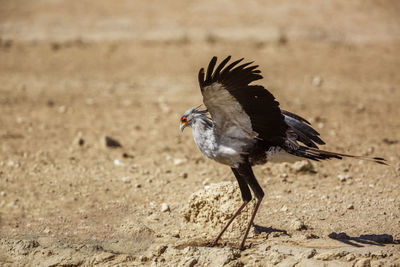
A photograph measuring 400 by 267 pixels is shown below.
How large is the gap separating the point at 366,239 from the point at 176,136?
4.27m

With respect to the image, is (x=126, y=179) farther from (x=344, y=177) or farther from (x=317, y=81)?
(x=317, y=81)

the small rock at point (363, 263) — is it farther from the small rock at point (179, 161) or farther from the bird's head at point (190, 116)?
the small rock at point (179, 161)

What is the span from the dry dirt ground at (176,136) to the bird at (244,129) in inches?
28.7

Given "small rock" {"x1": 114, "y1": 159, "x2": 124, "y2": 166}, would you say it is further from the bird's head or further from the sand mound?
the bird's head

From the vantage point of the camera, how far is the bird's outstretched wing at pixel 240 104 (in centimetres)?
463

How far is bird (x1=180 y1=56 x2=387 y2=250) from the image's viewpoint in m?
4.71

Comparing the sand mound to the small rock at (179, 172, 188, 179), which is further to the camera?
the small rock at (179, 172, 188, 179)

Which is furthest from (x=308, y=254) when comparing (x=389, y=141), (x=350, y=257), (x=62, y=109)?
(x=62, y=109)

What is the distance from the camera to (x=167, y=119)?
10.1 metres

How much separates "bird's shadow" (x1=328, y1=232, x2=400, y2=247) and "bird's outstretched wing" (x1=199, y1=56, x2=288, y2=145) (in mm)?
1114

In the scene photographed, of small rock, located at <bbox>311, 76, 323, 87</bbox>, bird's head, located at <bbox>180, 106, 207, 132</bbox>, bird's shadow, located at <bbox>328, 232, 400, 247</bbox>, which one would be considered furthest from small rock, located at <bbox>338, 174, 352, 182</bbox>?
small rock, located at <bbox>311, 76, 323, 87</bbox>

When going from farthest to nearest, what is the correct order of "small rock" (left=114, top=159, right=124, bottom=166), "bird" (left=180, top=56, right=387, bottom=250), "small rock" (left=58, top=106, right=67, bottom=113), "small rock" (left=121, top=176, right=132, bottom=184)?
"small rock" (left=58, top=106, right=67, bottom=113), "small rock" (left=114, top=159, right=124, bottom=166), "small rock" (left=121, top=176, right=132, bottom=184), "bird" (left=180, top=56, right=387, bottom=250)

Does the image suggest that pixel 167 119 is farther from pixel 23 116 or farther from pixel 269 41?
pixel 269 41

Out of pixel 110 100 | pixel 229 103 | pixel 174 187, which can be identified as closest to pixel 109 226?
pixel 174 187
